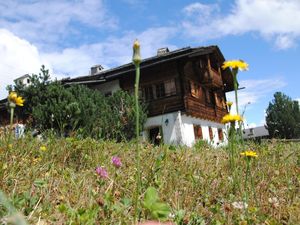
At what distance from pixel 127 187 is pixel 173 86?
22308 millimetres

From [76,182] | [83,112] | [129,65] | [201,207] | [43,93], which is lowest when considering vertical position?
[201,207]

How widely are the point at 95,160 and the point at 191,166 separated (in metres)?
0.91

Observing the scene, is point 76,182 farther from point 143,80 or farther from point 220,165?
point 143,80

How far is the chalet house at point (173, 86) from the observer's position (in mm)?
24047

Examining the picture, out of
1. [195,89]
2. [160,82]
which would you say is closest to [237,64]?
[160,82]

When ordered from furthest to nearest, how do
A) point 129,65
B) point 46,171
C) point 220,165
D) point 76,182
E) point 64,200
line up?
point 129,65
point 220,165
point 46,171
point 76,182
point 64,200

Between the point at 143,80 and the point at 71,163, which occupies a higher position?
the point at 143,80

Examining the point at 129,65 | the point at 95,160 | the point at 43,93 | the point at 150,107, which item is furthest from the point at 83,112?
the point at 95,160

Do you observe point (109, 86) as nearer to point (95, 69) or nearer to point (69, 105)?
point (95, 69)

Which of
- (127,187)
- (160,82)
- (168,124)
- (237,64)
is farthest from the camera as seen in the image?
(160,82)

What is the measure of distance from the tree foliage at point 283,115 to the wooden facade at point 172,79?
2187 cm

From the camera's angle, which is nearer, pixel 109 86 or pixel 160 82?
pixel 160 82

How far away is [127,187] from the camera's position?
2.61 meters

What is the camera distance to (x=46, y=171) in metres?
3.01
